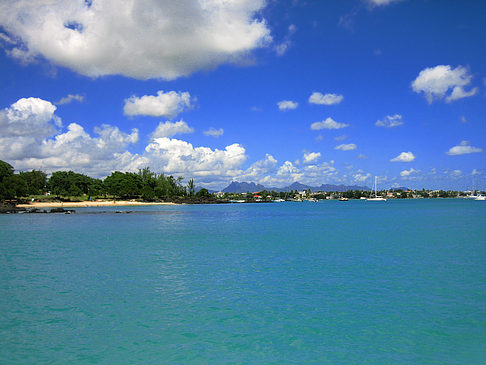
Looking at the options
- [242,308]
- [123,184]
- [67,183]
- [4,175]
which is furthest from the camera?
[67,183]

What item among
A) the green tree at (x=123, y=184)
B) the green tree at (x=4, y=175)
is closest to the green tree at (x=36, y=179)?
the green tree at (x=123, y=184)

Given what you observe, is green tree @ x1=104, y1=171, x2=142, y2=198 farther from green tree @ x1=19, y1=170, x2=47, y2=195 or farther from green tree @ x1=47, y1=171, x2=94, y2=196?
green tree @ x1=19, y1=170, x2=47, y2=195

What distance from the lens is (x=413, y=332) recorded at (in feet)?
43.7

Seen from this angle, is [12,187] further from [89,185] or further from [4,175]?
[89,185]

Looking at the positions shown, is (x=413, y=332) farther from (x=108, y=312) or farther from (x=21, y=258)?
(x=21, y=258)

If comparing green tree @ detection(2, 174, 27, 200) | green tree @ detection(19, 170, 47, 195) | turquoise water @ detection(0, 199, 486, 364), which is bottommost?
turquoise water @ detection(0, 199, 486, 364)

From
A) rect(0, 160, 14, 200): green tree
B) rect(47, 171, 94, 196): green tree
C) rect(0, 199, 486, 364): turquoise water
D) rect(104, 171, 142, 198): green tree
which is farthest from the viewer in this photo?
rect(104, 171, 142, 198): green tree

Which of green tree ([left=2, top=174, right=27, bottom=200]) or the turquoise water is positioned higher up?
green tree ([left=2, top=174, right=27, bottom=200])

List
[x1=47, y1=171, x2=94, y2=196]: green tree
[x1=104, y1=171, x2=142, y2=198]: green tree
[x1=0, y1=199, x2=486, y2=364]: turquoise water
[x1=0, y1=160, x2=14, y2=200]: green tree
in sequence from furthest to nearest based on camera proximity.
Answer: [x1=104, y1=171, x2=142, y2=198]: green tree < [x1=47, y1=171, x2=94, y2=196]: green tree < [x1=0, y1=160, x2=14, y2=200]: green tree < [x1=0, y1=199, x2=486, y2=364]: turquoise water

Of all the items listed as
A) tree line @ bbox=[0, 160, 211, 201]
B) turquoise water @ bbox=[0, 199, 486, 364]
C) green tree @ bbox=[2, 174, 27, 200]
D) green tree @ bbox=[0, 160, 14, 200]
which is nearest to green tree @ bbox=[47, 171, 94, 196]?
tree line @ bbox=[0, 160, 211, 201]

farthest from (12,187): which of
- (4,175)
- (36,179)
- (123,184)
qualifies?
(36,179)

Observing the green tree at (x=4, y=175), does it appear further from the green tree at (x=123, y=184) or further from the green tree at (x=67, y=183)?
the green tree at (x=123, y=184)

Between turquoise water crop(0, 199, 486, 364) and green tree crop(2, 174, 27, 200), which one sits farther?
green tree crop(2, 174, 27, 200)

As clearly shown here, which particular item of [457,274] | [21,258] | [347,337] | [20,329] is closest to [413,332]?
[347,337]
